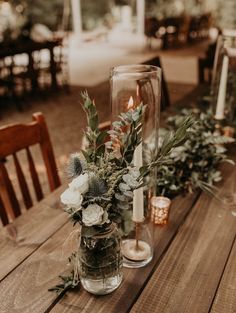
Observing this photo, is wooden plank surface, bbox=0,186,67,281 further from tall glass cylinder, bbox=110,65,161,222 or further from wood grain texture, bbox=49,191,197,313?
tall glass cylinder, bbox=110,65,161,222

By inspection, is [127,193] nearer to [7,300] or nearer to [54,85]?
[7,300]

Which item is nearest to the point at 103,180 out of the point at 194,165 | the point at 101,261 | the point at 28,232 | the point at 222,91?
the point at 101,261

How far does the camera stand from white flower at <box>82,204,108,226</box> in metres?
0.71

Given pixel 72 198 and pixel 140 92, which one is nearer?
pixel 72 198

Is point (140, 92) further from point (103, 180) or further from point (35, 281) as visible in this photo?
point (35, 281)

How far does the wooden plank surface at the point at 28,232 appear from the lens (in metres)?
0.97

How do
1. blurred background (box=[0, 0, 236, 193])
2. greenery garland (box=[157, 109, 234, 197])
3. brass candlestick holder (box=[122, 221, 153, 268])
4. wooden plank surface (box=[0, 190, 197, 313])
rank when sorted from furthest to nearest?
blurred background (box=[0, 0, 236, 193])
greenery garland (box=[157, 109, 234, 197])
brass candlestick holder (box=[122, 221, 153, 268])
wooden plank surface (box=[0, 190, 197, 313])

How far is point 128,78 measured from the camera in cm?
96

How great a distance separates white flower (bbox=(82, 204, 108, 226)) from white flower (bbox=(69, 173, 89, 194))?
4 centimetres

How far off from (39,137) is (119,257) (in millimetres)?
762

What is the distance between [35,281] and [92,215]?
0.94 ft

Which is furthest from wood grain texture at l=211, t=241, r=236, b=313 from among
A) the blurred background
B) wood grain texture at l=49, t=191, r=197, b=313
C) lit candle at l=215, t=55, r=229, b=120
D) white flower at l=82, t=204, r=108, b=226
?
the blurred background

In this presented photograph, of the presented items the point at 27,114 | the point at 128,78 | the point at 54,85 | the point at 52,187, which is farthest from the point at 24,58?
the point at 128,78

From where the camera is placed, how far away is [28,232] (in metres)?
1.07
